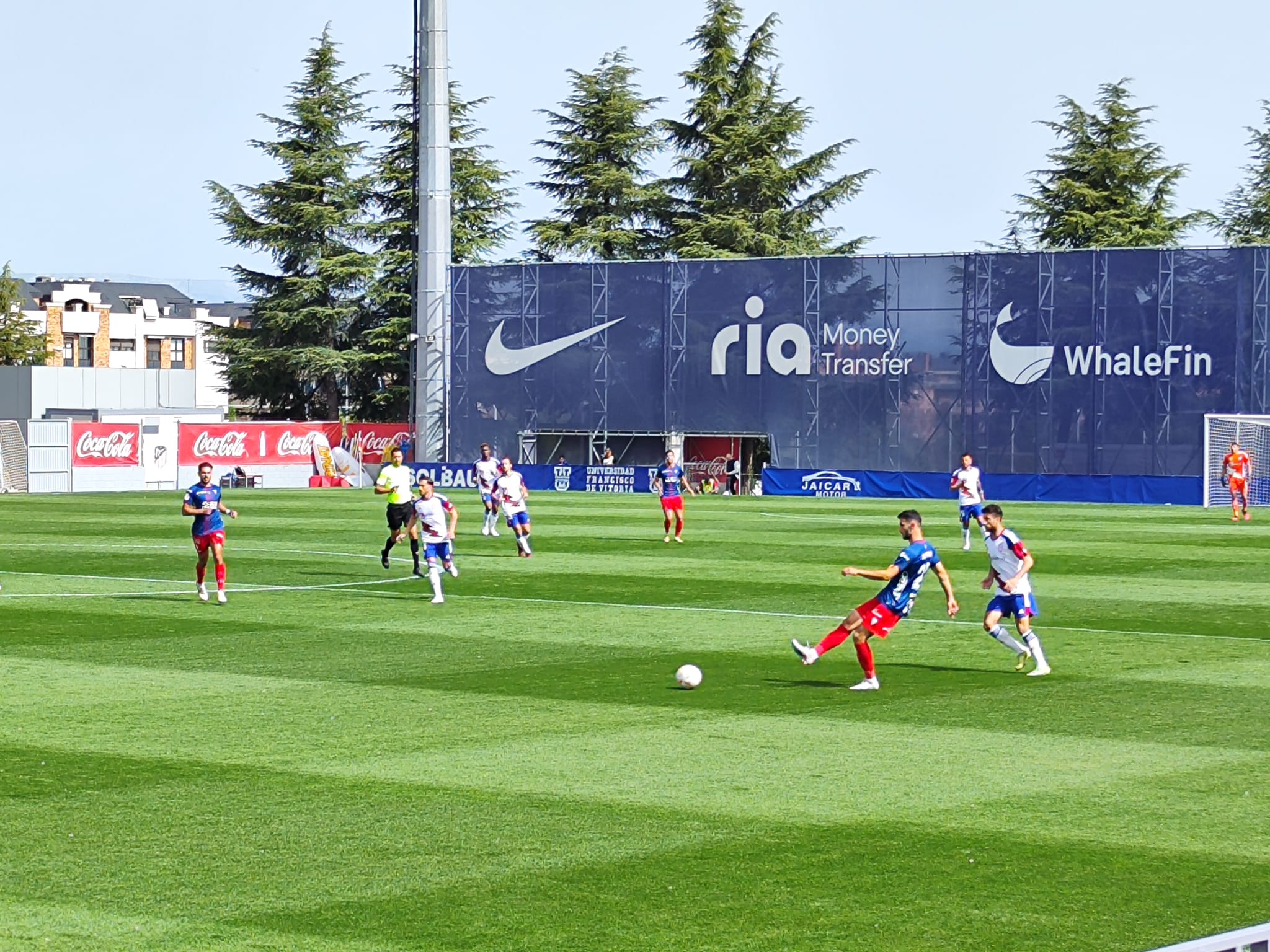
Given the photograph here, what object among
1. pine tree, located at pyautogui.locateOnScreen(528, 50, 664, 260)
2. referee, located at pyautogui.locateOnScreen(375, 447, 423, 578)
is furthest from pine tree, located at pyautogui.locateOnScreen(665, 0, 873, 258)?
referee, located at pyautogui.locateOnScreen(375, 447, 423, 578)

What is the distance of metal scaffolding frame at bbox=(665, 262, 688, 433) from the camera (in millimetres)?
70375

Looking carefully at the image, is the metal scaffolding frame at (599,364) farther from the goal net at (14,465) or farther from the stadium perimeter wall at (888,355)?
the goal net at (14,465)

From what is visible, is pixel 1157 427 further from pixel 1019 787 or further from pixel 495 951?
pixel 495 951

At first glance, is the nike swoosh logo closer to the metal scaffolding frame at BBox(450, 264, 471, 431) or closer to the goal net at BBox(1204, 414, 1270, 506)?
the metal scaffolding frame at BBox(450, 264, 471, 431)

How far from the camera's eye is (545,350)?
73.0m

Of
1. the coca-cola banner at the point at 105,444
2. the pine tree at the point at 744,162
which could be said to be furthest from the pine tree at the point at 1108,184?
the coca-cola banner at the point at 105,444

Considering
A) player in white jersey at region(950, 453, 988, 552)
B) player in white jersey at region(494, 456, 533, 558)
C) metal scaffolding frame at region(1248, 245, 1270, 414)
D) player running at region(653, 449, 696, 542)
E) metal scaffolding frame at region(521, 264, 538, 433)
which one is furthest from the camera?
metal scaffolding frame at region(521, 264, 538, 433)

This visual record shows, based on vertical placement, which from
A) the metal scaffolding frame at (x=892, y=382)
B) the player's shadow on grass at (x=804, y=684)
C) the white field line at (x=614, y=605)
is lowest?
the player's shadow on grass at (x=804, y=684)

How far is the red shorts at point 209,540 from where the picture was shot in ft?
80.0

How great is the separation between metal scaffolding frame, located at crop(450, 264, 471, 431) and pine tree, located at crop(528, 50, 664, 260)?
40.3 feet

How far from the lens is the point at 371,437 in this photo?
255 ft

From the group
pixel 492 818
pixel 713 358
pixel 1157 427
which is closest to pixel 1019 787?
pixel 492 818

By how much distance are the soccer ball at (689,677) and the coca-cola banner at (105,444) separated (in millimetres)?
52079

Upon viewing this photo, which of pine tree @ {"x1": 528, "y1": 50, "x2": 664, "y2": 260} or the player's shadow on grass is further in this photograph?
pine tree @ {"x1": 528, "y1": 50, "x2": 664, "y2": 260}
